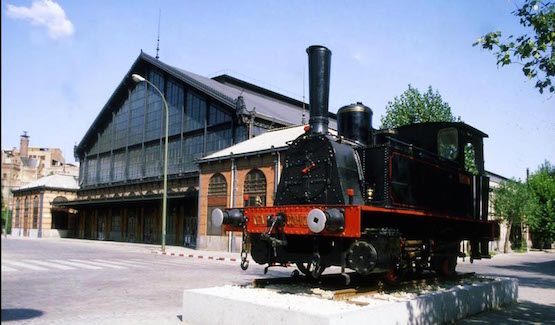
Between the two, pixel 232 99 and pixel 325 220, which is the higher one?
pixel 232 99

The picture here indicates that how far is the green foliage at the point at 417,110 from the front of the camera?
3106 cm

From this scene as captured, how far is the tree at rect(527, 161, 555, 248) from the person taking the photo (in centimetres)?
4078

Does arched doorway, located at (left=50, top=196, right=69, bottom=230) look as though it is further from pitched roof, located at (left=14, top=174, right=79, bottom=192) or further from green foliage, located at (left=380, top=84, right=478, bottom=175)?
green foliage, located at (left=380, top=84, right=478, bottom=175)

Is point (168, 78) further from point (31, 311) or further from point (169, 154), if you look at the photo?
point (31, 311)

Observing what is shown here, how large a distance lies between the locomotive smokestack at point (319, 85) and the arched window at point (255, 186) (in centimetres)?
1597

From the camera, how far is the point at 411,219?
9266 millimetres

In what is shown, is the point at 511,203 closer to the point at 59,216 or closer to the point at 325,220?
the point at 325,220

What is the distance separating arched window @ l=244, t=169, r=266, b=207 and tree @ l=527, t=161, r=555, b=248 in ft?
83.9

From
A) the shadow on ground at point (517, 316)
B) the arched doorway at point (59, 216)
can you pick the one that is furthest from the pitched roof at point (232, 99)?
the shadow on ground at point (517, 316)

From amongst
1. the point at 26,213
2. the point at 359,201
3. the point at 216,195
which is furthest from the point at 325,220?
the point at 26,213

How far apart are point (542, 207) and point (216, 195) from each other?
33.7 metres

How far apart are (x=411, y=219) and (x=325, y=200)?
91.4 inches

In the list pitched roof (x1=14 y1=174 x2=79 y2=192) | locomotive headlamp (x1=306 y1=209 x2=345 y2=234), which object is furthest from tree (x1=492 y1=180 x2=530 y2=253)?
pitched roof (x1=14 y1=174 x2=79 y2=192)

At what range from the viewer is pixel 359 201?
8242mm
